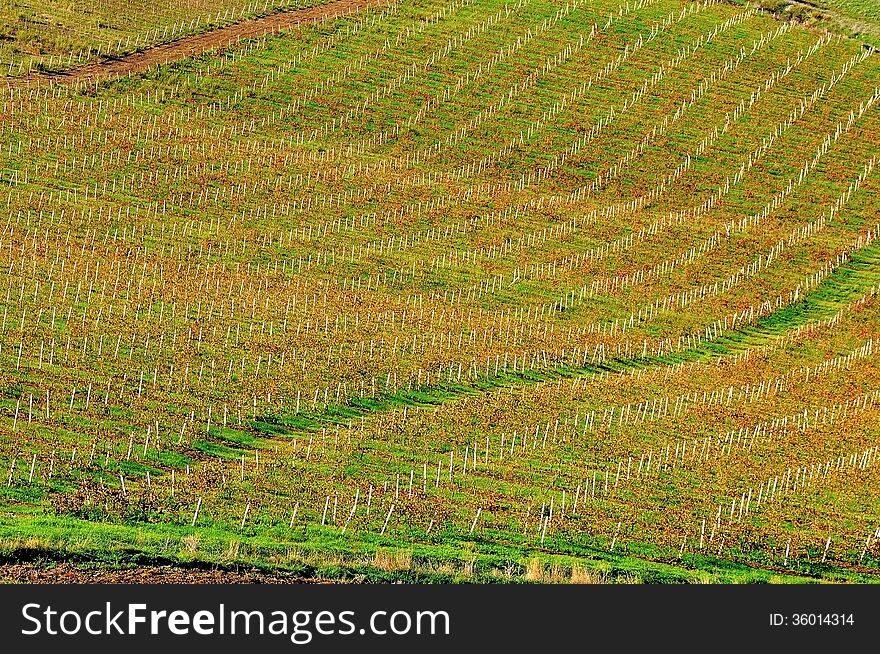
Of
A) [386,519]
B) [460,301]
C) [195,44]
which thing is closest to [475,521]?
[386,519]

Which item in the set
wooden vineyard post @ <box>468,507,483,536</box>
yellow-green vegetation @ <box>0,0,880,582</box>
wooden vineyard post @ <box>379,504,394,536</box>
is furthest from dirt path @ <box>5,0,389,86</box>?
wooden vineyard post @ <box>468,507,483,536</box>

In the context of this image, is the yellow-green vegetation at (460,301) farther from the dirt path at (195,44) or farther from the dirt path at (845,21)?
the dirt path at (845,21)

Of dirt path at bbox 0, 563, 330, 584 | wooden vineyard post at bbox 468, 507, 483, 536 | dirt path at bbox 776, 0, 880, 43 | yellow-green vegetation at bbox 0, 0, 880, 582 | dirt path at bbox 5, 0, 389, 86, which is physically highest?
dirt path at bbox 776, 0, 880, 43

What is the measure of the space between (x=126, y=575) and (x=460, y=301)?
35.4m

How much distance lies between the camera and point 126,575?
3186 cm

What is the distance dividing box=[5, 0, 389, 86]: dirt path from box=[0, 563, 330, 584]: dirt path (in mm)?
65143

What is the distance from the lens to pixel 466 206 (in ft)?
262

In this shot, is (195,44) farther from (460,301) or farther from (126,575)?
(126,575)

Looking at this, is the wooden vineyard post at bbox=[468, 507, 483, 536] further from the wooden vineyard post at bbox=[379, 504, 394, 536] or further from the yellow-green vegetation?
the wooden vineyard post at bbox=[379, 504, 394, 536]

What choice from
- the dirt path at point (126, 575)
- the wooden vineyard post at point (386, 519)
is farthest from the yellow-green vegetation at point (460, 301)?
the dirt path at point (126, 575)

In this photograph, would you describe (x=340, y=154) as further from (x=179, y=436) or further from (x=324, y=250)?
(x=179, y=436)

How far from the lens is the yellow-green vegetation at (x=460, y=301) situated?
3966cm

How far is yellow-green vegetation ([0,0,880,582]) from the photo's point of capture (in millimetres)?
39656

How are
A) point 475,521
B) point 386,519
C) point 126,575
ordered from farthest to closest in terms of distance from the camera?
1. point 475,521
2. point 386,519
3. point 126,575
